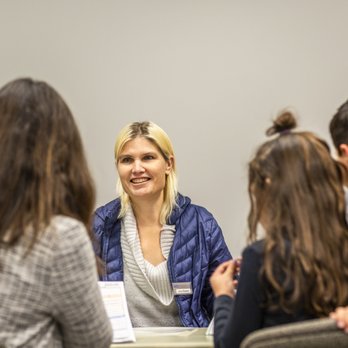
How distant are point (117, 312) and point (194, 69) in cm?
162

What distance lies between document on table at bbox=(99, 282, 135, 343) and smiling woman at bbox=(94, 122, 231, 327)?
0.42 metres

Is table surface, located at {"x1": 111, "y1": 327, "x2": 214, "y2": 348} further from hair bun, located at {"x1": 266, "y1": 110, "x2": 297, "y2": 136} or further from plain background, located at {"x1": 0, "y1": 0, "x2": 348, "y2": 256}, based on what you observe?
plain background, located at {"x1": 0, "y1": 0, "x2": 348, "y2": 256}

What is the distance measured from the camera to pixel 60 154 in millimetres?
1487

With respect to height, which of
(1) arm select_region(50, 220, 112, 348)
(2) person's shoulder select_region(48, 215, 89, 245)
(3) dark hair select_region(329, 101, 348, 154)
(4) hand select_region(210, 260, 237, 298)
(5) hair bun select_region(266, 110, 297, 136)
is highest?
(5) hair bun select_region(266, 110, 297, 136)

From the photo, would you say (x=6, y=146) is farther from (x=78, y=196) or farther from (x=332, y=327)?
(x=332, y=327)

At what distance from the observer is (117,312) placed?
2117 millimetres

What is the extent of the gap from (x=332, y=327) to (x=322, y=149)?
0.51m

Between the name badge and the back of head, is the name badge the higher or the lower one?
the lower one

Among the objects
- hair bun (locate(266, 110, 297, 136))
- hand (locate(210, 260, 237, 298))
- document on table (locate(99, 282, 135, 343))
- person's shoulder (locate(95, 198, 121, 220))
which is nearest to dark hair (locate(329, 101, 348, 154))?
hair bun (locate(266, 110, 297, 136))

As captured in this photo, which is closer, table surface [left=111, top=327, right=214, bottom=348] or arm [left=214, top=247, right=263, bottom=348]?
arm [left=214, top=247, right=263, bottom=348]

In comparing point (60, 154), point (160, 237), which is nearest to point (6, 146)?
point (60, 154)

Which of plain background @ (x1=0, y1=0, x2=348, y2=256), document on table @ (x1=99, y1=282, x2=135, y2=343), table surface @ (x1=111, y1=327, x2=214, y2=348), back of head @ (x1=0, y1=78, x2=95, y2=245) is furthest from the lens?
plain background @ (x1=0, y1=0, x2=348, y2=256)

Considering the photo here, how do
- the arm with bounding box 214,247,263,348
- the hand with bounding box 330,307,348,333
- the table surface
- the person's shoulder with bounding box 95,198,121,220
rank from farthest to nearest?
the person's shoulder with bounding box 95,198,121,220 → the table surface → the arm with bounding box 214,247,263,348 → the hand with bounding box 330,307,348,333

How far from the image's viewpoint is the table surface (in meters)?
1.92
